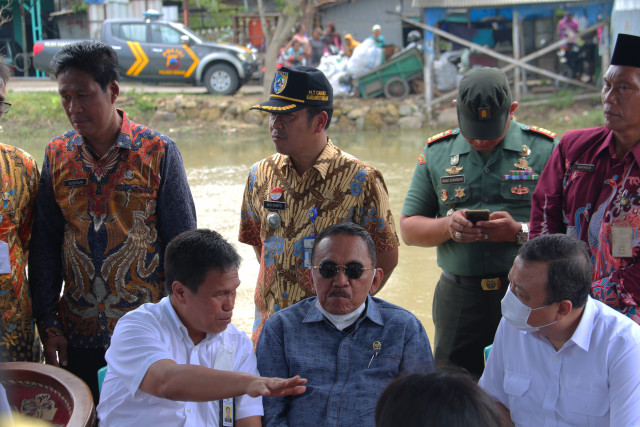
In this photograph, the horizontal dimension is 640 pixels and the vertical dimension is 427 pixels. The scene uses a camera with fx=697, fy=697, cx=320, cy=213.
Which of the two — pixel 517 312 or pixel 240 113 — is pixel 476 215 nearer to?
pixel 517 312

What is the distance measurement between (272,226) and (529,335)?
3.87 ft

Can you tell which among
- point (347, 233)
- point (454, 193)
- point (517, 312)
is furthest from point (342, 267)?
point (454, 193)

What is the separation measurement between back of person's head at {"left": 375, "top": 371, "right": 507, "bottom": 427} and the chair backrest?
4.31 ft

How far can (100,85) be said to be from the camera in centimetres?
292

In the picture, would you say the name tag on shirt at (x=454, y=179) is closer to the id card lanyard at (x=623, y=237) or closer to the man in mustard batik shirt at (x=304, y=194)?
the man in mustard batik shirt at (x=304, y=194)

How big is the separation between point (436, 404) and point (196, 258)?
129 cm

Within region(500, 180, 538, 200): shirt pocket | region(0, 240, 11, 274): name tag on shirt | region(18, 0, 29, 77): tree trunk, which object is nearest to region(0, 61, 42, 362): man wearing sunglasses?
region(0, 240, 11, 274): name tag on shirt

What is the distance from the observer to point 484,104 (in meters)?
3.26

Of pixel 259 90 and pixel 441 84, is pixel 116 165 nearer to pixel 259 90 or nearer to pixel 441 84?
pixel 441 84

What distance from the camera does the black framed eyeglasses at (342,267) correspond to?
2678 millimetres

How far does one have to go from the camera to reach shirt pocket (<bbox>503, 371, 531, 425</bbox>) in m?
2.55

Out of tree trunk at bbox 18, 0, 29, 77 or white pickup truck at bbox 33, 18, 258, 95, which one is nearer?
white pickup truck at bbox 33, 18, 258, 95

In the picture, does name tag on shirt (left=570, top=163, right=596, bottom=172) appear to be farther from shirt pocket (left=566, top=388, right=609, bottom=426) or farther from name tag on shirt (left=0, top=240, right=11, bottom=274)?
name tag on shirt (left=0, top=240, right=11, bottom=274)

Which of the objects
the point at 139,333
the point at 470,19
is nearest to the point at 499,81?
the point at 139,333
